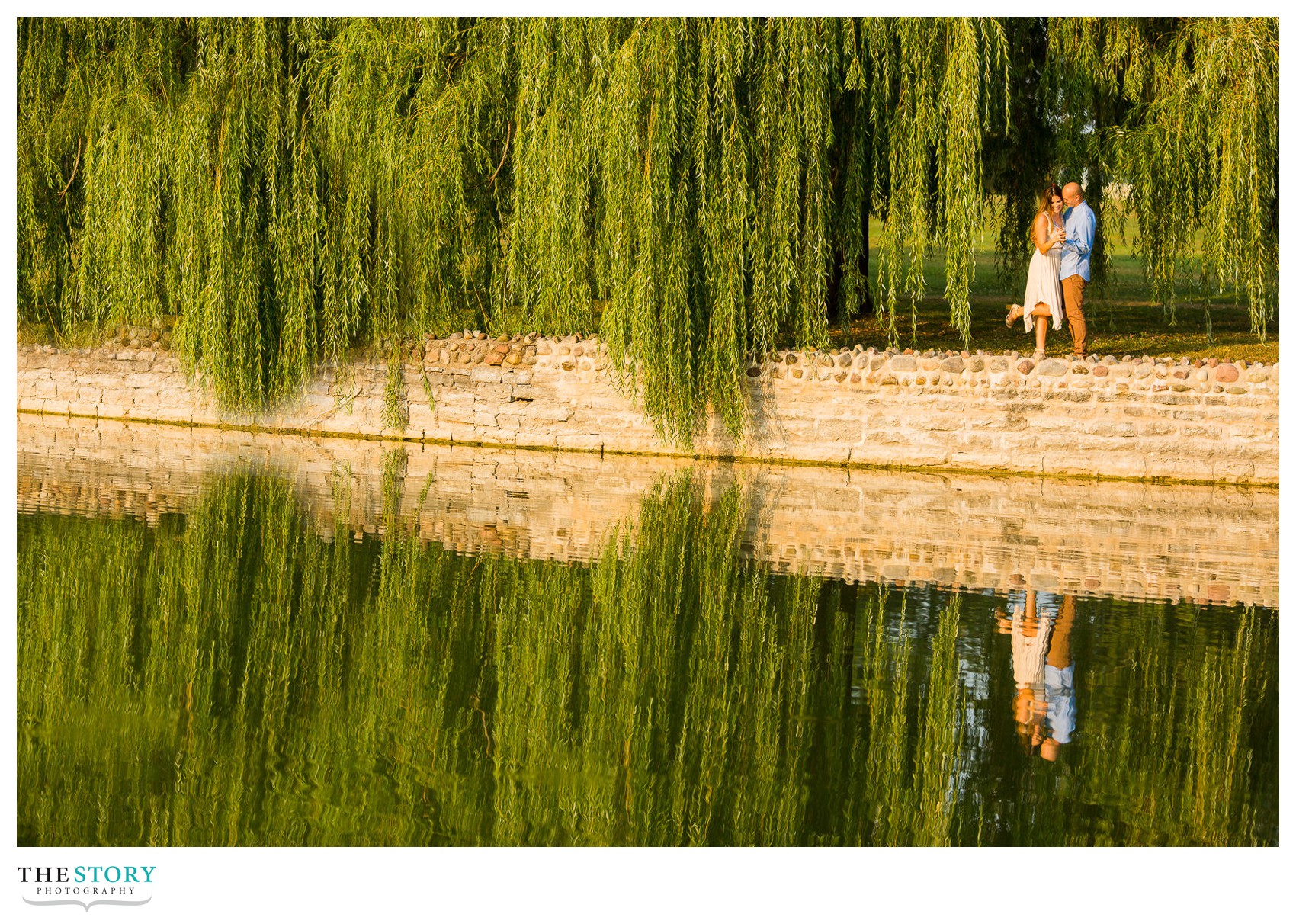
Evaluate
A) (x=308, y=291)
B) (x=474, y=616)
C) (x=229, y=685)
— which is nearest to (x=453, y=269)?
(x=308, y=291)

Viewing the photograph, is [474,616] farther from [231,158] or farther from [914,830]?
[231,158]

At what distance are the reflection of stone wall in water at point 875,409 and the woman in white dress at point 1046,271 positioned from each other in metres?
0.79

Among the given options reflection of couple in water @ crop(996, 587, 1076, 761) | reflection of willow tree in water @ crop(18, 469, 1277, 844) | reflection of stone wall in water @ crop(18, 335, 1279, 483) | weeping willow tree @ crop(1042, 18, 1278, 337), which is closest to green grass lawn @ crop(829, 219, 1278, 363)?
weeping willow tree @ crop(1042, 18, 1278, 337)

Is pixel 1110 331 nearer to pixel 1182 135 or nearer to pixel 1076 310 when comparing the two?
pixel 1076 310

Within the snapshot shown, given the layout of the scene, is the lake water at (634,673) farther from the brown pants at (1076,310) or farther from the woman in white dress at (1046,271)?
the woman in white dress at (1046,271)

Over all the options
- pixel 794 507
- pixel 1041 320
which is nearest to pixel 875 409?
pixel 1041 320

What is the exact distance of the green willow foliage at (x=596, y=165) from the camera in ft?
45.8

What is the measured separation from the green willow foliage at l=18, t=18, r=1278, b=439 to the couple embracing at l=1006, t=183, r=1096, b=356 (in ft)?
2.11

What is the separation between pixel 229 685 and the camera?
250 inches

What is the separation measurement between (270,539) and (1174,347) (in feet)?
33.9

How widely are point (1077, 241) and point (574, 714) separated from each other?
32.2 ft

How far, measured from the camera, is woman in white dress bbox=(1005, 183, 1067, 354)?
14320mm

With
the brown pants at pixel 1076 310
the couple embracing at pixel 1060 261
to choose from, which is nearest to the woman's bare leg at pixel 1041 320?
the couple embracing at pixel 1060 261

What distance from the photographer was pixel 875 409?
14.3 meters
